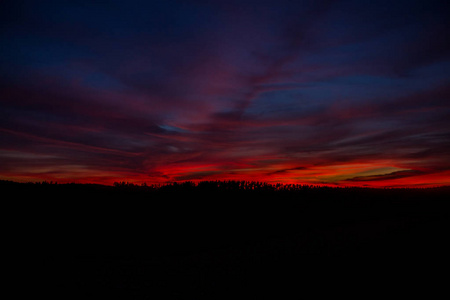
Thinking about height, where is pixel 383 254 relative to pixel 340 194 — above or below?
below

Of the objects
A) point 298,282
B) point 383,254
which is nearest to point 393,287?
point 298,282

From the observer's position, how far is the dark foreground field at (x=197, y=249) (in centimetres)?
625

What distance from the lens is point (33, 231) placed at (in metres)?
11.4

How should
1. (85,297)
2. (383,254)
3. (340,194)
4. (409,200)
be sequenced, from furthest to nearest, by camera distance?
1. (409,200)
2. (340,194)
3. (383,254)
4. (85,297)

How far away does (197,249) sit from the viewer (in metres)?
11.6

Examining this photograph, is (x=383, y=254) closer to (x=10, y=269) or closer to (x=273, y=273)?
(x=273, y=273)

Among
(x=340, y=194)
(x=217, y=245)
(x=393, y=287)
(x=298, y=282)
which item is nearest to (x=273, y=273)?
(x=298, y=282)

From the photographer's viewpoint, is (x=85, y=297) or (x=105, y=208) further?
(x=105, y=208)

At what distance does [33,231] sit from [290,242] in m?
9.58

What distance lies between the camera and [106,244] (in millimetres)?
11523

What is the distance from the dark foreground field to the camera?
20.5 feet

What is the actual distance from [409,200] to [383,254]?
98.7 ft

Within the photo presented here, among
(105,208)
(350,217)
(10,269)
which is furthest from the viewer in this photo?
(350,217)

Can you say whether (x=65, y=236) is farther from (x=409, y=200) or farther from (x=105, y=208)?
(x=409, y=200)
